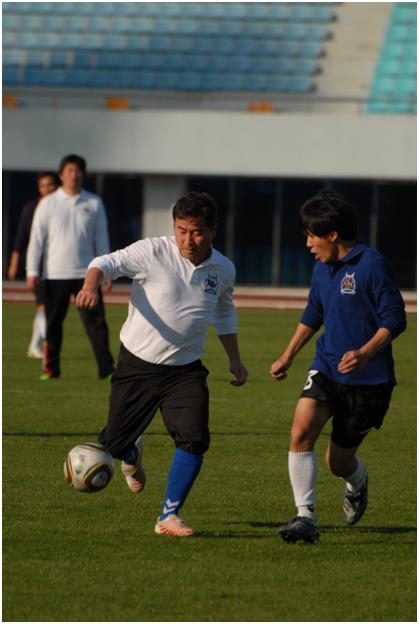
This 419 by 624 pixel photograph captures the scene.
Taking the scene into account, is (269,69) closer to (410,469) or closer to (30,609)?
(410,469)

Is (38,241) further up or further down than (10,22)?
further down

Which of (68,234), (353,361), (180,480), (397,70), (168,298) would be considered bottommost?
(180,480)

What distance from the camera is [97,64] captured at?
113 feet

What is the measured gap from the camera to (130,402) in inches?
282

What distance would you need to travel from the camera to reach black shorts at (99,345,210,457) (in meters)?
7.05

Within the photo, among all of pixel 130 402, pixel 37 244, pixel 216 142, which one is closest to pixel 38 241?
pixel 37 244

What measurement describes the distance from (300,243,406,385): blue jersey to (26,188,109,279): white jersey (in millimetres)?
7125

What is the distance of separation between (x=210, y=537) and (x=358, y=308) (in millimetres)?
1418

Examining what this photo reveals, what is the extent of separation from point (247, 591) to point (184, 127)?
26.7m

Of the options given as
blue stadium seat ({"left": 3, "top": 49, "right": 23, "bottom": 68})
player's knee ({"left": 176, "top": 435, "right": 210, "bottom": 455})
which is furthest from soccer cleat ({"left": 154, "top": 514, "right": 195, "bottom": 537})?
blue stadium seat ({"left": 3, "top": 49, "right": 23, "bottom": 68})

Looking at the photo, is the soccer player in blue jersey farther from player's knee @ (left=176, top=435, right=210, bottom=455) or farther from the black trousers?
the black trousers

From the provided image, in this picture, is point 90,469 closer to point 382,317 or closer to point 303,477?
point 303,477

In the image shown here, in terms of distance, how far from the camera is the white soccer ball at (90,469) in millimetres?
7133

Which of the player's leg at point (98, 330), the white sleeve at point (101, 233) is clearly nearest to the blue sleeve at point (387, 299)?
the player's leg at point (98, 330)
